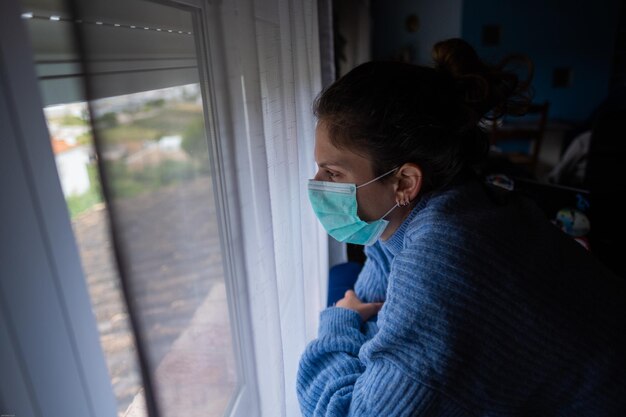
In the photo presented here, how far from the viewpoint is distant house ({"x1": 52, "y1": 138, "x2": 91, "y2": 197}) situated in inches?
16.8

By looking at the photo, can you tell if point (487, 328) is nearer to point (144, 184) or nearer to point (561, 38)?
point (144, 184)

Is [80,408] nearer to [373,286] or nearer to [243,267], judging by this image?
[243,267]

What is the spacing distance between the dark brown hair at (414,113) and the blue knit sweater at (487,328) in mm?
97

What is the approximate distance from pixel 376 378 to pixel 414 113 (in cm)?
47

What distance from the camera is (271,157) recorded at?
3.03ft

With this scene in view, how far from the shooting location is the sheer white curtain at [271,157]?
0.75 meters

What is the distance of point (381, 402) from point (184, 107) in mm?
564

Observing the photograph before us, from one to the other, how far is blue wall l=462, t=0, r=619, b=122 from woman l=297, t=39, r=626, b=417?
4115 millimetres

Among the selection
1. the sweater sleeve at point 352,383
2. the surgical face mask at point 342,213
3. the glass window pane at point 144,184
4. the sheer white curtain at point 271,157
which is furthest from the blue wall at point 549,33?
the glass window pane at point 144,184

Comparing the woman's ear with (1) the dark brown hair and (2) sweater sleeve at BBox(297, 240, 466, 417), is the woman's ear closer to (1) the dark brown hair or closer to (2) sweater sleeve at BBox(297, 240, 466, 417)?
(1) the dark brown hair

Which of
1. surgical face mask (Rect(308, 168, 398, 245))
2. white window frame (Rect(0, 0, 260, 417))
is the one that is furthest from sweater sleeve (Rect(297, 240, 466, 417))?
white window frame (Rect(0, 0, 260, 417))

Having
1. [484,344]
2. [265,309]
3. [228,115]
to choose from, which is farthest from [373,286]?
[228,115]

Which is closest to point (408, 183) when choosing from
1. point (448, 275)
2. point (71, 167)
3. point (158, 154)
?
point (448, 275)

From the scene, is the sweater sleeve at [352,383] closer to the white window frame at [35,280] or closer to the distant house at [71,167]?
the white window frame at [35,280]
